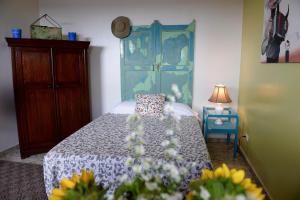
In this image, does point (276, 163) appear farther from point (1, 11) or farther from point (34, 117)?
point (1, 11)

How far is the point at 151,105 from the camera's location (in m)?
2.88

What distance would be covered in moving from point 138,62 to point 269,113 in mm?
1961

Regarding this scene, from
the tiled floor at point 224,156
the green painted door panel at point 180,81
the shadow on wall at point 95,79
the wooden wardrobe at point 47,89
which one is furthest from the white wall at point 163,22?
the tiled floor at point 224,156

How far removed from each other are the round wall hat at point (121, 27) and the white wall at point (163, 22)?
0.28 feet

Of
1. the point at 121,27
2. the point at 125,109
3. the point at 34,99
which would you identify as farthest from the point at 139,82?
the point at 34,99

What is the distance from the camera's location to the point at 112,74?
3512mm

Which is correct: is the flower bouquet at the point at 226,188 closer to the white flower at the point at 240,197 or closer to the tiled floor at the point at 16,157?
the white flower at the point at 240,197

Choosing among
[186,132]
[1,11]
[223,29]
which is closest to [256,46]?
[223,29]

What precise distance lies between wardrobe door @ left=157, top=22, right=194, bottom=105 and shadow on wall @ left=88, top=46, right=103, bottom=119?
0.99m

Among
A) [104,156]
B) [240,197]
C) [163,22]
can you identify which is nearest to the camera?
[240,197]

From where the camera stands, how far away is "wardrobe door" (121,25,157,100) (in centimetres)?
329

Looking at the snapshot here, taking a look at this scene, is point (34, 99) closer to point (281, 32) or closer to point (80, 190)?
point (80, 190)

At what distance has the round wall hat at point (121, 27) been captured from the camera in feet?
10.8

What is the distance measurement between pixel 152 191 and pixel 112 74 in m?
3.06
